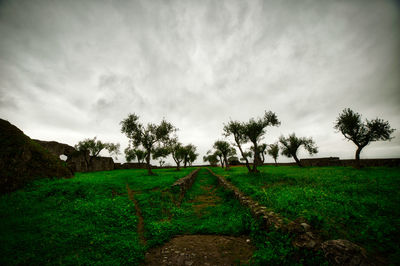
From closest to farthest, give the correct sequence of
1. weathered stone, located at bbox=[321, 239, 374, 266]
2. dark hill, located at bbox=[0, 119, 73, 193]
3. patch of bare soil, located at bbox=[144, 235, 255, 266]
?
1. weathered stone, located at bbox=[321, 239, 374, 266]
2. patch of bare soil, located at bbox=[144, 235, 255, 266]
3. dark hill, located at bbox=[0, 119, 73, 193]

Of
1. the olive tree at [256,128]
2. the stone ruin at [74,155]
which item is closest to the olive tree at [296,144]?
the olive tree at [256,128]

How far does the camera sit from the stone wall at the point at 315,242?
3285mm

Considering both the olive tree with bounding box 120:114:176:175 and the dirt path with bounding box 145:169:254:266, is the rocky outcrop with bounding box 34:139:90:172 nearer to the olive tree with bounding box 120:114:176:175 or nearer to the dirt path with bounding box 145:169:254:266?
→ the olive tree with bounding box 120:114:176:175

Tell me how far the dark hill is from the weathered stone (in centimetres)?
1400

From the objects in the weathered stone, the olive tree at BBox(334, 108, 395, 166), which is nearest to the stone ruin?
the weathered stone

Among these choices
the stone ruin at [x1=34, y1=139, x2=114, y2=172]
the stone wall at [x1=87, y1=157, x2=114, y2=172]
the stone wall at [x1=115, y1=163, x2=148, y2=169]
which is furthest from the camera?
the stone wall at [x1=115, y1=163, x2=148, y2=169]

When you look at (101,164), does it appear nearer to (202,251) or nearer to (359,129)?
(202,251)

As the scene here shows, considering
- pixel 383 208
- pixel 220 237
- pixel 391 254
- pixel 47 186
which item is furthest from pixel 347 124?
pixel 47 186

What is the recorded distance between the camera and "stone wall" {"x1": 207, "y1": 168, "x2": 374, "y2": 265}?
329cm

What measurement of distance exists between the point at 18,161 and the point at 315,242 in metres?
15.7

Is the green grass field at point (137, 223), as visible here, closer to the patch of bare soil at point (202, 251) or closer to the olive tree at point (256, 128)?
the patch of bare soil at point (202, 251)

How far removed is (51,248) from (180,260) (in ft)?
12.7

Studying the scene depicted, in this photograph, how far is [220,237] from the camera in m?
5.75

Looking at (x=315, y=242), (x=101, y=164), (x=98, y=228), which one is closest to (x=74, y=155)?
(x=101, y=164)
